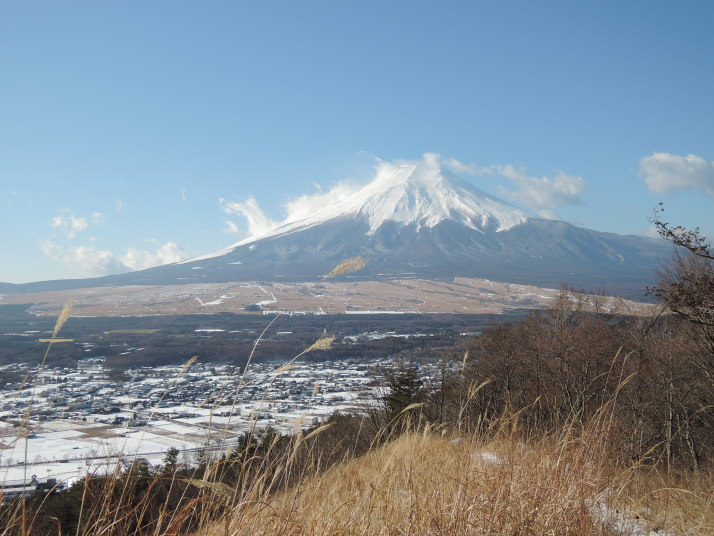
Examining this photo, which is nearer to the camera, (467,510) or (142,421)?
(467,510)

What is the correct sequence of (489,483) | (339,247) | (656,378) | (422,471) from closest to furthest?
(489,483), (422,471), (656,378), (339,247)

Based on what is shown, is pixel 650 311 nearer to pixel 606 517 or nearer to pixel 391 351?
pixel 606 517

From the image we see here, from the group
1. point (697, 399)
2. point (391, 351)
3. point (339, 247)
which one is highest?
point (339, 247)

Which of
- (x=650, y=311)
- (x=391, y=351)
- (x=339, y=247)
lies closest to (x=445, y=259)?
(x=339, y=247)

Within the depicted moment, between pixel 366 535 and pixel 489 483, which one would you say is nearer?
pixel 366 535

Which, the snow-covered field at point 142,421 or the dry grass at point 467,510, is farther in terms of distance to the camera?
the snow-covered field at point 142,421

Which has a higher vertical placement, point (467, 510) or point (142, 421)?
point (142, 421)

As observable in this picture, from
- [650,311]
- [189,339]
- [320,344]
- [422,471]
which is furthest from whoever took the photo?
[189,339]

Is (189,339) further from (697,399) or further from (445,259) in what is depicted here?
(445,259)

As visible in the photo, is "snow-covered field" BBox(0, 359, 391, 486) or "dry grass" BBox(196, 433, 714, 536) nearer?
"dry grass" BBox(196, 433, 714, 536)

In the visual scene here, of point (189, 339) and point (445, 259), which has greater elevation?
point (445, 259)
